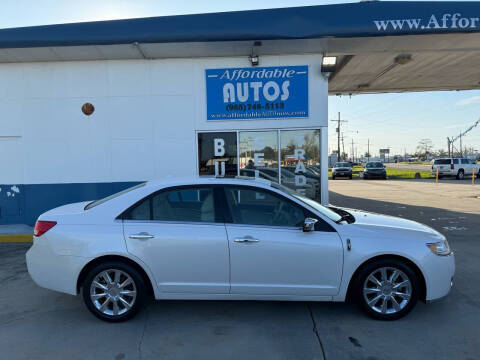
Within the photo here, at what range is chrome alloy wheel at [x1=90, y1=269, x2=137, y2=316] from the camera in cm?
366

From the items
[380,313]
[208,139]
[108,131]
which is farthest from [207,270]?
[108,131]

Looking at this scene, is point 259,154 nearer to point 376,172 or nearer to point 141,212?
point 141,212

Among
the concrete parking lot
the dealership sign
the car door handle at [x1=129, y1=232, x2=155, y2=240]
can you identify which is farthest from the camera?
the dealership sign

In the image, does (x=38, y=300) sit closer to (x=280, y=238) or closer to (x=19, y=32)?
(x=280, y=238)

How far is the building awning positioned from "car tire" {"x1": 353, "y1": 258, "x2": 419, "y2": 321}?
5169mm

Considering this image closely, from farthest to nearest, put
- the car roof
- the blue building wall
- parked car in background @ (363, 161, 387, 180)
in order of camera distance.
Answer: parked car in background @ (363, 161, 387, 180) < the blue building wall < the car roof

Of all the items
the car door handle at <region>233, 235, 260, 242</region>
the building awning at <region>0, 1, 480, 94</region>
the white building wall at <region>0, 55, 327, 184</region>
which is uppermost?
the building awning at <region>0, 1, 480, 94</region>

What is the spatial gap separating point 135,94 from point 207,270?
20.5 ft

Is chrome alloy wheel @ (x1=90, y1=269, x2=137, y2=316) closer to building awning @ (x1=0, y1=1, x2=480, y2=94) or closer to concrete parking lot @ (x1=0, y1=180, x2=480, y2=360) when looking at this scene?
concrete parking lot @ (x1=0, y1=180, x2=480, y2=360)

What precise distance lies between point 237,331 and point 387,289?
5.50 feet

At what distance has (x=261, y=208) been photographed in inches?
149

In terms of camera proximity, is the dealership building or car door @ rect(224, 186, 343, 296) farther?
the dealership building

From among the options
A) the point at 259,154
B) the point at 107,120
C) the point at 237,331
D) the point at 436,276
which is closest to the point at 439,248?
the point at 436,276

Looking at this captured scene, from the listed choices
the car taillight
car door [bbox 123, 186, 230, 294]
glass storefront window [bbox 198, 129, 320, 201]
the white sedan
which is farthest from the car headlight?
glass storefront window [bbox 198, 129, 320, 201]
